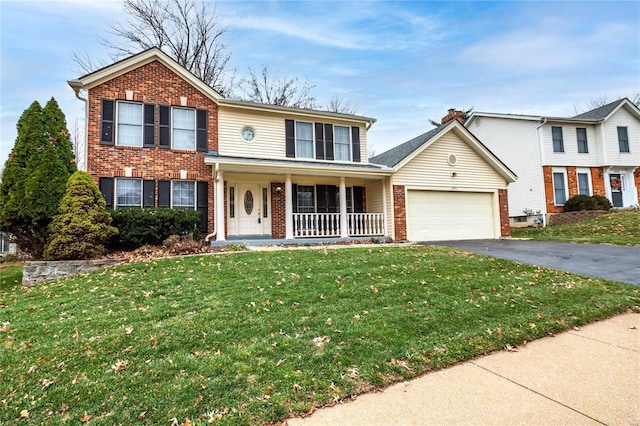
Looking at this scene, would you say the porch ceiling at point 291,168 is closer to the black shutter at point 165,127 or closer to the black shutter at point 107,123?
the black shutter at point 165,127

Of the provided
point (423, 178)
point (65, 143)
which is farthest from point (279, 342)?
point (423, 178)

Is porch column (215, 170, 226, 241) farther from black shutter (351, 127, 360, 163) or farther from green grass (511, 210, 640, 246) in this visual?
green grass (511, 210, 640, 246)

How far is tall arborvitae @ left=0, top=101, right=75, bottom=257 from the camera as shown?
8.73m

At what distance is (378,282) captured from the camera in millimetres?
6223

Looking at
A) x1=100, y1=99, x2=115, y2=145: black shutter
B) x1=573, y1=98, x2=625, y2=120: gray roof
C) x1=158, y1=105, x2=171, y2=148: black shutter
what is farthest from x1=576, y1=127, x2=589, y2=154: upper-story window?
x1=100, y1=99, x2=115, y2=145: black shutter

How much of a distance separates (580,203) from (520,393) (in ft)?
68.6

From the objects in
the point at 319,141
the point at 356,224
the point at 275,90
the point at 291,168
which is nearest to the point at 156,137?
the point at 291,168

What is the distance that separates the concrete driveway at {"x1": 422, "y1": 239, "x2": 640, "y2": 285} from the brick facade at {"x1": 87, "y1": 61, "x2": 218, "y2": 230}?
10339 mm

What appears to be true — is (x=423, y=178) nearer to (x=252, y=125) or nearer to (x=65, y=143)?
(x=252, y=125)

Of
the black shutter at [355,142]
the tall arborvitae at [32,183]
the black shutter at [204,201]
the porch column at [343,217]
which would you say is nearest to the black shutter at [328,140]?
the black shutter at [355,142]

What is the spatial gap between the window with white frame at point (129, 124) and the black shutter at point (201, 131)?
1.94 m

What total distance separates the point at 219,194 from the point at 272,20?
24.5ft

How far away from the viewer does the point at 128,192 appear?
11.6 meters

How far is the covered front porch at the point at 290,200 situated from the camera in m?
12.1
